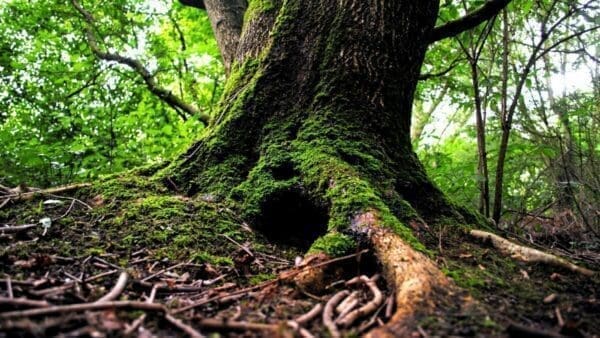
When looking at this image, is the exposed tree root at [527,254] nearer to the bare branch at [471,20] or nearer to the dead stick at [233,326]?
the dead stick at [233,326]

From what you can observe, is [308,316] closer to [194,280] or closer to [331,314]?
[331,314]

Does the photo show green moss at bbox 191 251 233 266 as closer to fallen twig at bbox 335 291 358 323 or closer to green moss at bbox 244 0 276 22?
fallen twig at bbox 335 291 358 323

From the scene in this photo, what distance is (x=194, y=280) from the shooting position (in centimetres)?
205

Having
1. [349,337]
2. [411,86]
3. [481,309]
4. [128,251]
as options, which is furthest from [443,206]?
[128,251]

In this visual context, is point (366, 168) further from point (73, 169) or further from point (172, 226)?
point (73, 169)

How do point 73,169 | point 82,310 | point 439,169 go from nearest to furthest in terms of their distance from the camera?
point 82,310
point 73,169
point 439,169

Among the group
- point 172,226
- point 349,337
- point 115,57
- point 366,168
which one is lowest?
point 349,337

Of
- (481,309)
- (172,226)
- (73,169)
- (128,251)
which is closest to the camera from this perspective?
(481,309)

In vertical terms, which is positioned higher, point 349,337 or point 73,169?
point 73,169

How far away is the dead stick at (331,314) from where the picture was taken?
1359mm

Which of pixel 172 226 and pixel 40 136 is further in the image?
pixel 40 136

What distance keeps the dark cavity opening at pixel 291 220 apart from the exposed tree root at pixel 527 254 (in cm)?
103

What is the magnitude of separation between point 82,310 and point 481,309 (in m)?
1.41

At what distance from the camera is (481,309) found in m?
1.53
